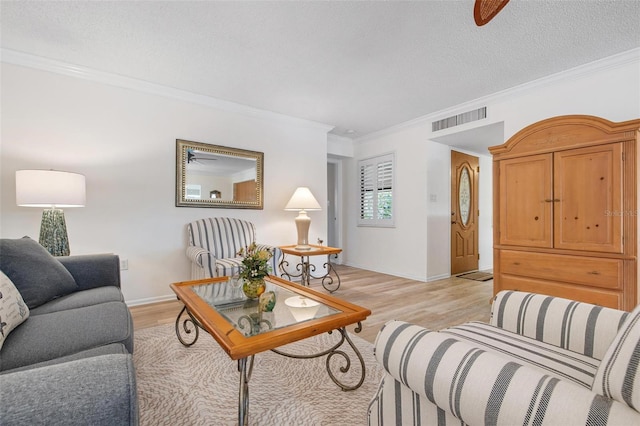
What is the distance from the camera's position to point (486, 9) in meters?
1.26

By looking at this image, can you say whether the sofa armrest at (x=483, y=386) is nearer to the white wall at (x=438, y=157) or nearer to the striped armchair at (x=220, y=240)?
the striped armchair at (x=220, y=240)

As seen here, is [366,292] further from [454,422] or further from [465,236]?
[454,422]

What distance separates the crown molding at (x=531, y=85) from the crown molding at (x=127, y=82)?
1.96m

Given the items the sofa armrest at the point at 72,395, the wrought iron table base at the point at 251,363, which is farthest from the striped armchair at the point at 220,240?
the sofa armrest at the point at 72,395

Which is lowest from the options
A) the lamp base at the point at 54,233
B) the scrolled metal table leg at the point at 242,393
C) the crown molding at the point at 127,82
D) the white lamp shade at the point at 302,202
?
the scrolled metal table leg at the point at 242,393

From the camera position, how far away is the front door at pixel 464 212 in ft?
15.8

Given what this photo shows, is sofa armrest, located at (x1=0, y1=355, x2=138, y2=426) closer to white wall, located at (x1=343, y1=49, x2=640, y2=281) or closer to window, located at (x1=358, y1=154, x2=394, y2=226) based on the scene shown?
white wall, located at (x1=343, y1=49, x2=640, y2=281)

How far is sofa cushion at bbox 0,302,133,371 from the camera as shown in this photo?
1074 mm

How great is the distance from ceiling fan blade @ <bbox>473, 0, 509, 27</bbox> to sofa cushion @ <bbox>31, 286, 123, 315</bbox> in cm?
245

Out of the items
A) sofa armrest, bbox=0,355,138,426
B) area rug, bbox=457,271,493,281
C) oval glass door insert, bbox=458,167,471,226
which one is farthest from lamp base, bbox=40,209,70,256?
oval glass door insert, bbox=458,167,471,226

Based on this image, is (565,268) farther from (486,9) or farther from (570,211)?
(486,9)

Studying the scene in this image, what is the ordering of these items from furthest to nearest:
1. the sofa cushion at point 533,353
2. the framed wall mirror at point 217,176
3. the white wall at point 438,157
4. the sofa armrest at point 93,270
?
the framed wall mirror at point 217,176
the white wall at point 438,157
the sofa armrest at point 93,270
the sofa cushion at point 533,353

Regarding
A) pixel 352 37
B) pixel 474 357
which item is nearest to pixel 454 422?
pixel 474 357

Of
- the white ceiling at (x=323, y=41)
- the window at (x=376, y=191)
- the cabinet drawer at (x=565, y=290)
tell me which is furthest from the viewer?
the window at (x=376, y=191)
